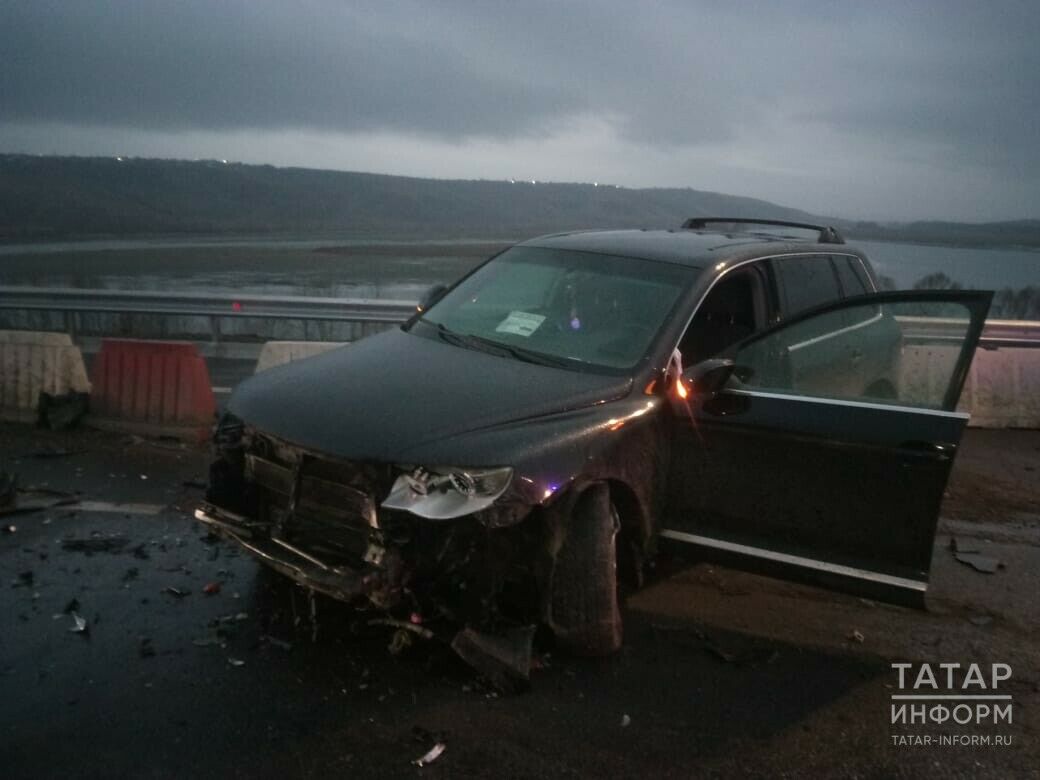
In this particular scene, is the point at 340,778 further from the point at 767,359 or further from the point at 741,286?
A: the point at 741,286

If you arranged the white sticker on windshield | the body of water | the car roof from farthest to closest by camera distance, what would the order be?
1. the body of water
2. the car roof
3. the white sticker on windshield

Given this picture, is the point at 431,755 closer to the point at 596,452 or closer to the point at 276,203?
the point at 596,452

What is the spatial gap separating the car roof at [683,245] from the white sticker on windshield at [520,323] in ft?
2.02

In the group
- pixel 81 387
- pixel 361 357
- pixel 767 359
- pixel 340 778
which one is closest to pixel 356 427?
pixel 361 357

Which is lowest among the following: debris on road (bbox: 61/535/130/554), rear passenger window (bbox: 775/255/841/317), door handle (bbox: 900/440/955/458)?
debris on road (bbox: 61/535/130/554)

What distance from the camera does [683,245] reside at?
5422 millimetres

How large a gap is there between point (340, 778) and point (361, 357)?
2.15m

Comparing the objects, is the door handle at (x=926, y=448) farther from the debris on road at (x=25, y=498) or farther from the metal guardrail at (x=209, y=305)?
the metal guardrail at (x=209, y=305)

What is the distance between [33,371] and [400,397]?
17.8 feet

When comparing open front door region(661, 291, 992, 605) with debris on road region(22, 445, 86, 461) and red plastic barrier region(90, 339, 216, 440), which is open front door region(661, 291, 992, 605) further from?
debris on road region(22, 445, 86, 461)

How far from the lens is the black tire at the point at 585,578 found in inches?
158

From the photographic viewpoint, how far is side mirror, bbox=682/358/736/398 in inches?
174

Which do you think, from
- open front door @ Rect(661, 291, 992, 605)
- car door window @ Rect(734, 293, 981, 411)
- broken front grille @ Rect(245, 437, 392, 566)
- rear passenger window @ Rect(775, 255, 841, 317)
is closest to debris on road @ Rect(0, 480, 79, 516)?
broken front grille @ Rect(245, 437, 392, 566)

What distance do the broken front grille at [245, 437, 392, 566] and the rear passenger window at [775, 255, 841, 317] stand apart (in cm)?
286
